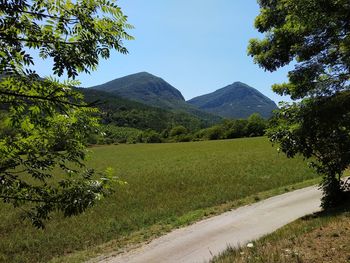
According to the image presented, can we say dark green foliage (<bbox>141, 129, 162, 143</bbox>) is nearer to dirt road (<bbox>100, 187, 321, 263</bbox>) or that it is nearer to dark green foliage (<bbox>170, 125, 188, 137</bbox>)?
dark green foliage (<bbox>170, 125, 188, 137</bbox>)

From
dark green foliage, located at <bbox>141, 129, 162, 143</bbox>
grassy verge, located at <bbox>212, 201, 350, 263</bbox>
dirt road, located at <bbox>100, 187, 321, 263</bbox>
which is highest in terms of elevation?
dark green foliage, located at <bbox>141, 129, 162, 143</bbox>

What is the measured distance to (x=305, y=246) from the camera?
749 cm

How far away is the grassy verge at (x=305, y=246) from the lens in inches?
267

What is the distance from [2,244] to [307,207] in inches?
452

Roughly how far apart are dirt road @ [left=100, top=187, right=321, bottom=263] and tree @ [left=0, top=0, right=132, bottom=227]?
4784 millimetres

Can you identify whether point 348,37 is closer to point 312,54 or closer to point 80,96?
point 312,54

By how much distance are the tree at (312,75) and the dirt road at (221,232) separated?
2.39 meters

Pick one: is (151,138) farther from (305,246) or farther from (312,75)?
(305,246)

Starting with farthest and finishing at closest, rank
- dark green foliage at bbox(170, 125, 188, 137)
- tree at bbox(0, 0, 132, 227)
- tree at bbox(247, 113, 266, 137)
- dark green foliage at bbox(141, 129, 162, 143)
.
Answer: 1. dark green foliage at bbox(170, 125, 188, 137)
2. dark green foliage at bbox(141, 129, 162, 143)
3. tree at bbox(247, 113, 266, 137)
4. tree at bbox(0, 0, 132, 227)

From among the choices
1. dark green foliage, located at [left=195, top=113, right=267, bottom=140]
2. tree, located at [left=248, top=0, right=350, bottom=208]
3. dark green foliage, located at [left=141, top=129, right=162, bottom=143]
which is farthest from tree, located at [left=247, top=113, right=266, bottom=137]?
tree, located at [left=248, top=0, right=350, bottom=208]

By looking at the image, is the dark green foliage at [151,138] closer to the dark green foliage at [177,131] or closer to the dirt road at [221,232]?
the dark green foliage at [177,131]

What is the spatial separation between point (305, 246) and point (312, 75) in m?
4.85

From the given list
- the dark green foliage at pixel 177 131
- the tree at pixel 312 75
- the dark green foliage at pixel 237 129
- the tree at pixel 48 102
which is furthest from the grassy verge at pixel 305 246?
the dark green foliage at pixel 177 131

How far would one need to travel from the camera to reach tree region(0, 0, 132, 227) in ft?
12.4
